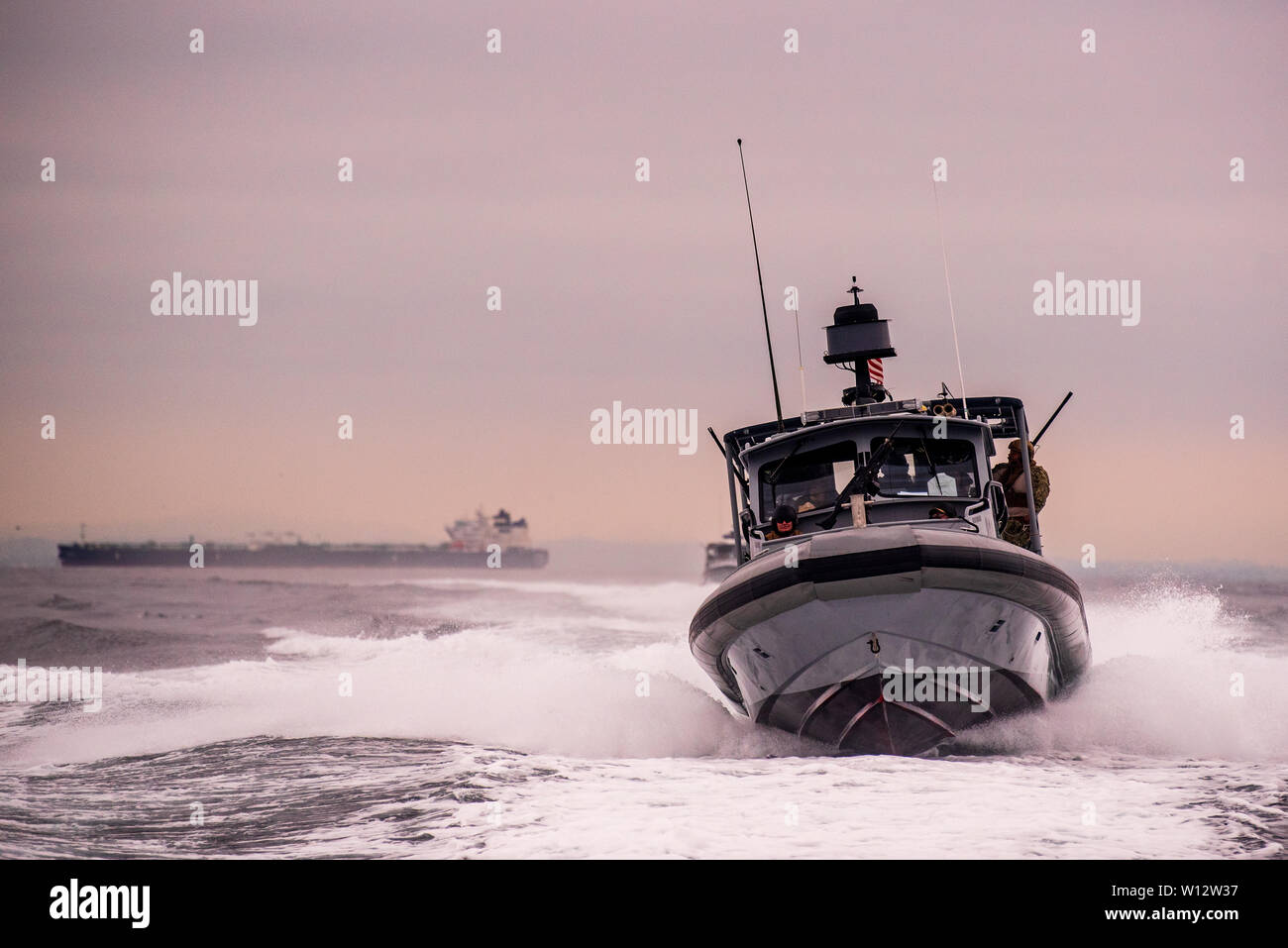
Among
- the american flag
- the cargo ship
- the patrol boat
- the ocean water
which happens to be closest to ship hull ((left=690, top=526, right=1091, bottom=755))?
the patrol boat

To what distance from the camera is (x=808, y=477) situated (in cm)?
1127

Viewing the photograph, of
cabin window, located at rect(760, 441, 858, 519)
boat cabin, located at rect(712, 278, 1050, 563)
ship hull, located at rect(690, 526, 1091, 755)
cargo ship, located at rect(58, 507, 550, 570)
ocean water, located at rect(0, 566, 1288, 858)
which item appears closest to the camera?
ocean water, located at rect(0, 566, 1288, 858)

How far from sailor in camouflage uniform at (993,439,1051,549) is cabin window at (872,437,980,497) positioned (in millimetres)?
903

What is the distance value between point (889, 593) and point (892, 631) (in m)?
0.41

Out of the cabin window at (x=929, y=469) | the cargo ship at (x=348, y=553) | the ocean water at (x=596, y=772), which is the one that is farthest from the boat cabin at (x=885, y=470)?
the cargo ship at (x=348, y=553)

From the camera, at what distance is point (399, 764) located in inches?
415

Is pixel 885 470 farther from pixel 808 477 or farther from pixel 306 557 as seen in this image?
pixel 306 557

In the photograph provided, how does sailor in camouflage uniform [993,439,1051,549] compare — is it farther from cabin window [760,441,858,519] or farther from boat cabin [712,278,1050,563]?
cabin window [760,441,858,519]

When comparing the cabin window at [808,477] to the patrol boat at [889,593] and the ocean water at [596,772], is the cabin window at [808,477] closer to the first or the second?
the patrol boat at [889,593]

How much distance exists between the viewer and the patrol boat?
31.0 ft

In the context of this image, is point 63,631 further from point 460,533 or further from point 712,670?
point 460,533
